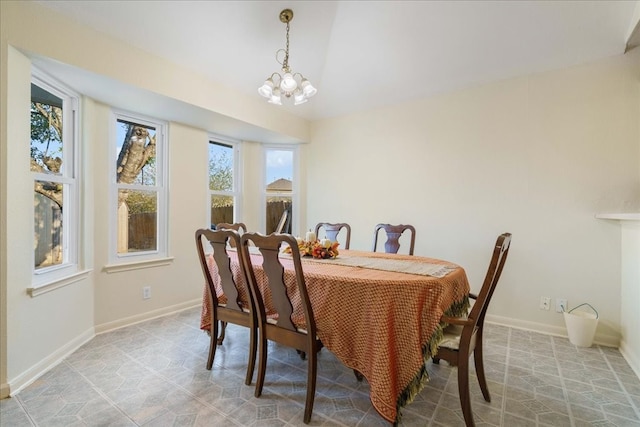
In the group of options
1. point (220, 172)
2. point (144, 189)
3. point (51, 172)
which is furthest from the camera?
point (220, 172)

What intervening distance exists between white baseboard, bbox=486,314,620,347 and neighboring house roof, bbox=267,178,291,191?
10.2 ft

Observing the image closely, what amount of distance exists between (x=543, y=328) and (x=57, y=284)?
428 centimetres

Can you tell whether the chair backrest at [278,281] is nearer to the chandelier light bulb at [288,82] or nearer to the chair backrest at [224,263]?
the chair backrest at [224,263]

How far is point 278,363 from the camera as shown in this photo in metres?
2.29

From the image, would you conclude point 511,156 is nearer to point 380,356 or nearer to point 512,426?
point 512,426

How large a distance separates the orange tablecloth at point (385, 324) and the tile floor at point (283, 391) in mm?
332

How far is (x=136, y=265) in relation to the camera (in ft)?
10.2

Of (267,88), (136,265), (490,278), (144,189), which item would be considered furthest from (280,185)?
(490,278)

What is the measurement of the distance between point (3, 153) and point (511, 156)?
4099 millimetres

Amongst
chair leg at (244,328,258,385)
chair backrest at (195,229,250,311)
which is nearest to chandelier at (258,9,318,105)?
chair backrest at (195,229,250,311)

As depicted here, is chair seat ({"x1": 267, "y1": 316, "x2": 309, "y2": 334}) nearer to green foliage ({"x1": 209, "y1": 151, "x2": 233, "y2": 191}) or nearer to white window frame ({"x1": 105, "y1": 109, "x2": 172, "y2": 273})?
white window frame ({"x1": 105, "y1": 109, "x2": 172, "y2": 273})

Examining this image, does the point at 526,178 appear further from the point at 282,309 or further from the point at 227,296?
the point at 227,296

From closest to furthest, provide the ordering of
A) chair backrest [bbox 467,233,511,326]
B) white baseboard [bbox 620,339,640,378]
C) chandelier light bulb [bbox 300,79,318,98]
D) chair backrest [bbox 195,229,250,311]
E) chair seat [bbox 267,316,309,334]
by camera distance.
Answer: chair backrest [bbox 467,233,511,326] → chair seat [bbox 267,316,309,334] → chair backrest [bbox 195,229,250,311] → white baseboard [bbox 620,339,640,378] → chandelier light bulb [bbox 300,79,318,98]

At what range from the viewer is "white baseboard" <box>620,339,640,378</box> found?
2121 millimetres
